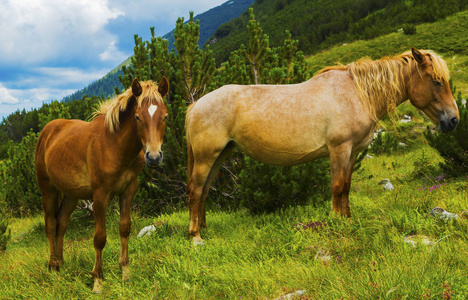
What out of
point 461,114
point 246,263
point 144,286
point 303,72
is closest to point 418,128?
point 461,114

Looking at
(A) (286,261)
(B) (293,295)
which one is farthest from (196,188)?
(B) (293,295)

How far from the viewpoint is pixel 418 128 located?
11734 millimetres

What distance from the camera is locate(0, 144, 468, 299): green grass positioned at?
7.54 ft

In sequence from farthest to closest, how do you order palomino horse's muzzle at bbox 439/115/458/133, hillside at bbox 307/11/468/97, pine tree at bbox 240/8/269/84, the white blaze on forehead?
hillside at bbox 307/11/468/97 < pine tree at bbox 240/8/269/84 < palomino horse's muzzle at bbox 439/115/458/133 < the white blaze on forehead

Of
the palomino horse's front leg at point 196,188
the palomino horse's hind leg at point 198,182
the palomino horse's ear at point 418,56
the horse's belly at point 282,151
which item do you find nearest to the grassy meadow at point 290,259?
the palomino horse's hind leg at point 198,182

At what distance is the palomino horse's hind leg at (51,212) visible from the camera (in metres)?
3.92

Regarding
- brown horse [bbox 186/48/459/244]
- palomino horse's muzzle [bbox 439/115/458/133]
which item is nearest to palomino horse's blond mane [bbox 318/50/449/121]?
brown horse [bbox 186/48/459/244]

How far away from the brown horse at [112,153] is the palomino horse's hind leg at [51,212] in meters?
0.21

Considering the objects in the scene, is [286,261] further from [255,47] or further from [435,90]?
[255,47]

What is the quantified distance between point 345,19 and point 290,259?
46047 mm

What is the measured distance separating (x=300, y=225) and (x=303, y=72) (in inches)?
129

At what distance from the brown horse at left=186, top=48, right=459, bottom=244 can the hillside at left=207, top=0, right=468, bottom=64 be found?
17.6 meters

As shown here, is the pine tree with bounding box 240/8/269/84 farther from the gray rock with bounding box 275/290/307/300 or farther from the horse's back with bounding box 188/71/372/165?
the gray rock with bounding box 275/290/307/300

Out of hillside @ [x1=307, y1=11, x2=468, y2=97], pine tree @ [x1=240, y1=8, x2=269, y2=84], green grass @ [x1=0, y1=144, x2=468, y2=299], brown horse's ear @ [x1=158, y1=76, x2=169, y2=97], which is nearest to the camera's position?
green grass @ [x1=0, y1=144, x2=468, y2=299]
